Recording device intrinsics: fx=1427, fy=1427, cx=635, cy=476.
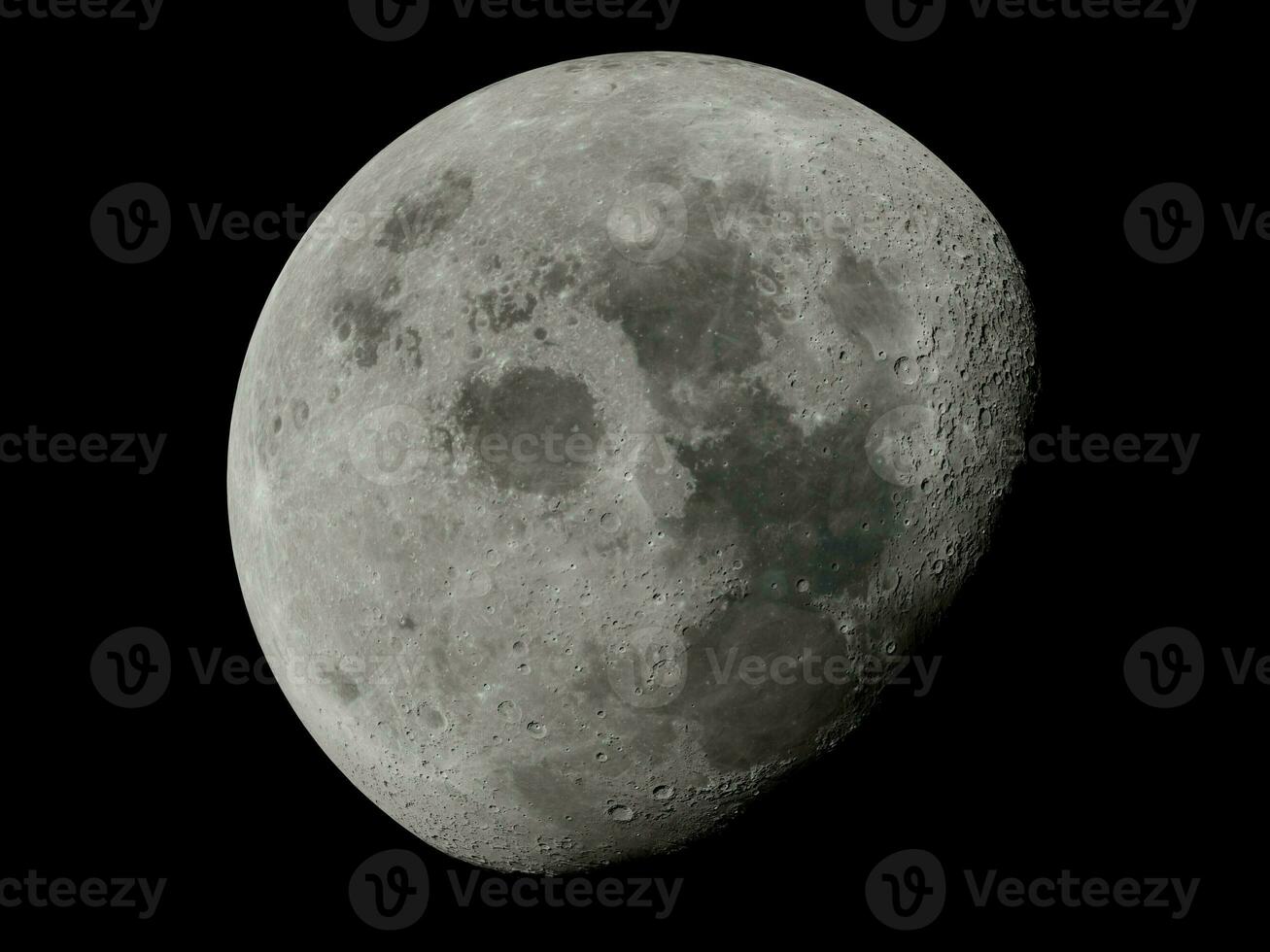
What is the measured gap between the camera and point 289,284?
5.63 m

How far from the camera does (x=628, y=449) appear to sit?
468 cm

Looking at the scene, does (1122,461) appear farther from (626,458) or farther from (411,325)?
(411,325)

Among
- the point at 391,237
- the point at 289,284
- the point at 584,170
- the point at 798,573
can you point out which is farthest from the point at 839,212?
the point at 289,284

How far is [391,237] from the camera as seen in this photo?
522 cm

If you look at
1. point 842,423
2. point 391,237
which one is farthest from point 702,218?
point 391,237

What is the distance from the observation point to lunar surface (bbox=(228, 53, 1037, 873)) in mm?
4734

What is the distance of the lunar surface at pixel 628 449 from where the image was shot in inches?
186

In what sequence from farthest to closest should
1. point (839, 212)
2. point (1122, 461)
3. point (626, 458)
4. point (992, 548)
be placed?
point (1122, 461) < point (992, 548) < point (839, 212) < point (626, 458)

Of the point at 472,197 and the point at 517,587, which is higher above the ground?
the point at 472,197

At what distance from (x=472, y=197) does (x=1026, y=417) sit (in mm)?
2228

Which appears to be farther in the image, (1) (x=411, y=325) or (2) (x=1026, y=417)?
(2) (x=1026, y=417)

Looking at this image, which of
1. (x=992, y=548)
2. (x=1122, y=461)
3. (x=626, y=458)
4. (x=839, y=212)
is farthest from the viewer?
(x=1122, y=461)

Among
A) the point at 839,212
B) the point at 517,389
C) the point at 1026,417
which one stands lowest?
the point at 1026,417

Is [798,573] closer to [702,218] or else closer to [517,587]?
[517,587]
